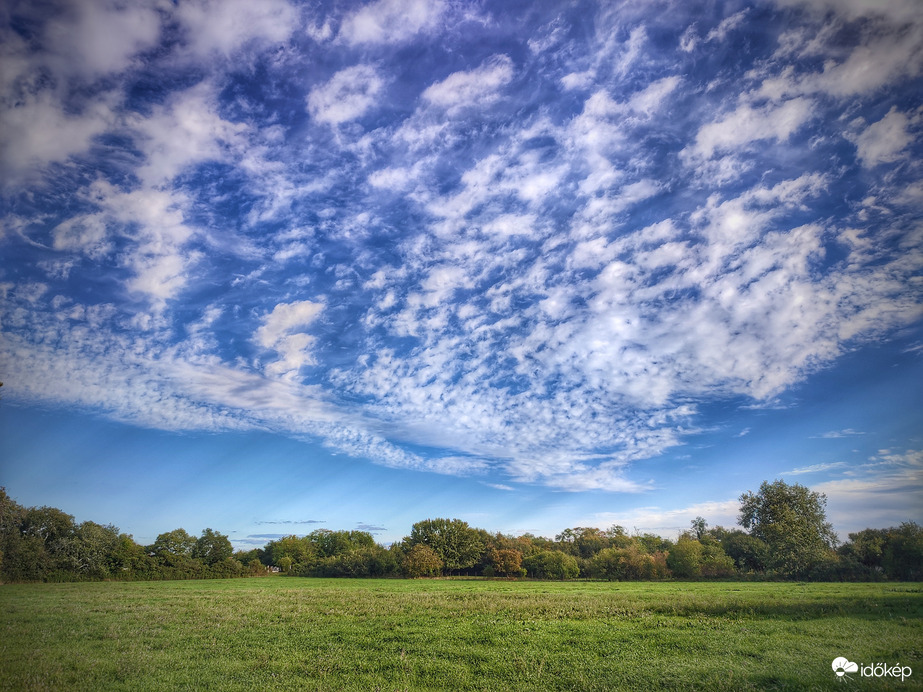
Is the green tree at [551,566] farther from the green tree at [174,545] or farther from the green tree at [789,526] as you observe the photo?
the green tree at [174,545]

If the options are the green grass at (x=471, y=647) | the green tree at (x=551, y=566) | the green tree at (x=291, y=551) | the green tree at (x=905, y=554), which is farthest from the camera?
the green tree at (x=291, y=551)

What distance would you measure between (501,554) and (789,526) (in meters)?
53.7

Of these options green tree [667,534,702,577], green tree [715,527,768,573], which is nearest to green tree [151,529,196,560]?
green tree [667,534,702,577]

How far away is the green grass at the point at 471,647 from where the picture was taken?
13.0 meters

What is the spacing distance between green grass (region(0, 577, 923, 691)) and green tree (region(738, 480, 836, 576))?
4685 centimetres

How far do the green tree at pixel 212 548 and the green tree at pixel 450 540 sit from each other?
40127 mm

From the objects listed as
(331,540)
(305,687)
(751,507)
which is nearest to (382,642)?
(305,687)

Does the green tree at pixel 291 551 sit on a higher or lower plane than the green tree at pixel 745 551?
lower

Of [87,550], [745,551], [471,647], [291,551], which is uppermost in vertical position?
[471,647]

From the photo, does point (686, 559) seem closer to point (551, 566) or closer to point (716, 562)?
point (716, 562)

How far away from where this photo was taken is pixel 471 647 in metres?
16.8

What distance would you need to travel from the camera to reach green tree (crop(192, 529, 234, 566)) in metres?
87.2

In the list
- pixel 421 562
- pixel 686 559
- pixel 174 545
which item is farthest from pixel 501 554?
pixel 174 545

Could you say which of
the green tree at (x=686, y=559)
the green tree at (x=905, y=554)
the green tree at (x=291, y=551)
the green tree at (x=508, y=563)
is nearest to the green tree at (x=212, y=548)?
the green tree at (x=291, y=551)
